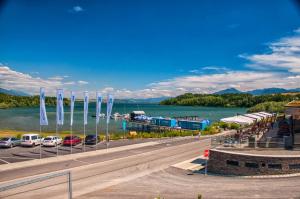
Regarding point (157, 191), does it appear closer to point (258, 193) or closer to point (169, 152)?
point (258, 193)

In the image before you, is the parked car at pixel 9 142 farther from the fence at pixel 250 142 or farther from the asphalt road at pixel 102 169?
the fence at pixel 250 142

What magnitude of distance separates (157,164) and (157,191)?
9819 millimetres

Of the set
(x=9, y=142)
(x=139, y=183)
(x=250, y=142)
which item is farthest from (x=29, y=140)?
(x=250, y=142)

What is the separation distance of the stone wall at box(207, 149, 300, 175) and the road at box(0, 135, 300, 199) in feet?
3.09

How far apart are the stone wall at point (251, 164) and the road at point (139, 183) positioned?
94 centimetres

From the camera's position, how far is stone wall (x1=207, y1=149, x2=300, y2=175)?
21.4 m

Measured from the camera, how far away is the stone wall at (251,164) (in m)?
21.4

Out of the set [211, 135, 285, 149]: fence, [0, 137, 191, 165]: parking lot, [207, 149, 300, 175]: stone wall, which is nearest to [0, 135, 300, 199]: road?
[207, 149, 300, 175]: stone wall

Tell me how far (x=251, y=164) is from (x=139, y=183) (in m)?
7.08

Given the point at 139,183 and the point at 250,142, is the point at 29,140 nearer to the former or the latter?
the point at 139,183

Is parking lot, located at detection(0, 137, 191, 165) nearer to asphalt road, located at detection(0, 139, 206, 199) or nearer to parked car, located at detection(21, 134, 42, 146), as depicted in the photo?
parked car, located at detection(21, 134, 42, 146)

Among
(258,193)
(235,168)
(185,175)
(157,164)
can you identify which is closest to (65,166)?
(157,164)

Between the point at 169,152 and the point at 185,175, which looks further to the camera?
the point at 169,152

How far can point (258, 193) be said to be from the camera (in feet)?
58.5
